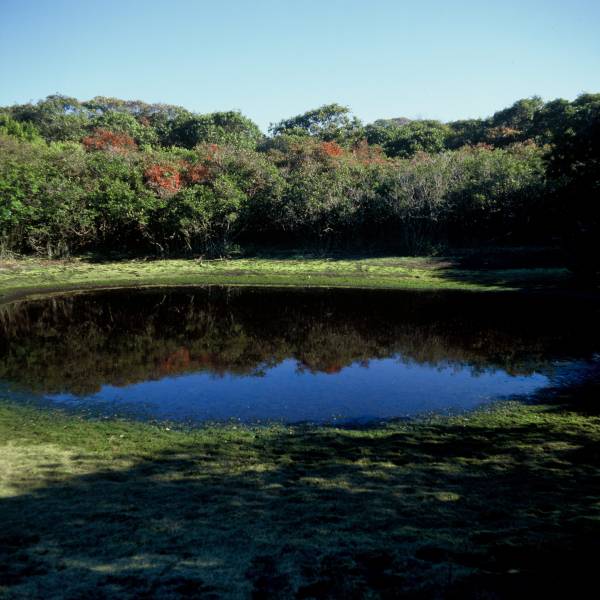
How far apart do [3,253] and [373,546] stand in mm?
37574

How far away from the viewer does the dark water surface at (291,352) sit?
519 inches

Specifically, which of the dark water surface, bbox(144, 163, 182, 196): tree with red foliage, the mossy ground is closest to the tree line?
bbox(144, 163, 182, 196): tree with red foliage

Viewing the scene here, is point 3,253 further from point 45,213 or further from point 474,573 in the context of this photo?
point 474,573

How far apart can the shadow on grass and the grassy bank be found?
73.4 feet

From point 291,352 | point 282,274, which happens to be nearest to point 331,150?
point 282,274

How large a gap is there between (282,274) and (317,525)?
28.7 meters

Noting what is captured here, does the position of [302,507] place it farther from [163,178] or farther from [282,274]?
[163,178]

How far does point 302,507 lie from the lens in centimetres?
721

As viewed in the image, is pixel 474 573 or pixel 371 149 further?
pixel 371 149

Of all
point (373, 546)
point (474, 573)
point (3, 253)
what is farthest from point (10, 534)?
point (3, 253)

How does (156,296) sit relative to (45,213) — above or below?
below

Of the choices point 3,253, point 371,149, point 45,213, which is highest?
point 371,149

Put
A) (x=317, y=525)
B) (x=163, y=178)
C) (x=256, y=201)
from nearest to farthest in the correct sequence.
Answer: (x=317, y=525), (x=163, y=178), (x=256, y=201)

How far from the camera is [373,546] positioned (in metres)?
6.10
